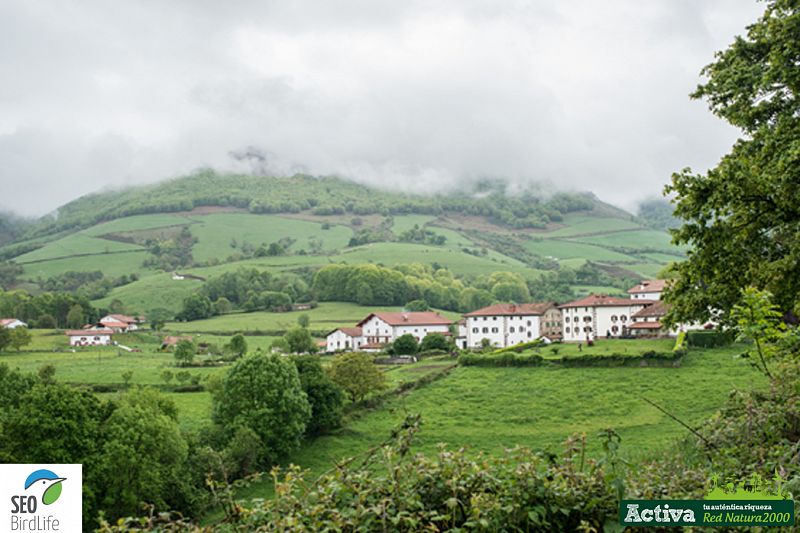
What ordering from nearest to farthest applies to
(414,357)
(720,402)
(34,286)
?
(720,402) → (414,357) → (34,286)

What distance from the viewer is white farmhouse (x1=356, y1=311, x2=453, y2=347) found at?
105 meters

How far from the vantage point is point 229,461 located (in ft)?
116

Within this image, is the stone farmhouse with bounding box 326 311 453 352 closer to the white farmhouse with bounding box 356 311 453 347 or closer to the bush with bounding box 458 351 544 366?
the white farmhouse with bounding box 356 311 453 347

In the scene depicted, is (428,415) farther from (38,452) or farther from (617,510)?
(617,510)

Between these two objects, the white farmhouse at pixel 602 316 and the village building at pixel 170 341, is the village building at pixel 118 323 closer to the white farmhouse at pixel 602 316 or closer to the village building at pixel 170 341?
the village building at pixel 170 341

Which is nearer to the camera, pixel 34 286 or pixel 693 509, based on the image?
pixel 693 509

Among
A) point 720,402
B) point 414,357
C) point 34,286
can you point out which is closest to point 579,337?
point 414,357

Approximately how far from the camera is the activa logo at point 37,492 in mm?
6242

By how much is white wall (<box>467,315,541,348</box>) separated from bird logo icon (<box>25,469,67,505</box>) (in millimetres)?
92820

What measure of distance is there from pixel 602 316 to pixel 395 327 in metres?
32.1

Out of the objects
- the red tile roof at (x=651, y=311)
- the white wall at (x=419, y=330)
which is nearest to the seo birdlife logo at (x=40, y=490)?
the red tile roof at (x=651, y=311)

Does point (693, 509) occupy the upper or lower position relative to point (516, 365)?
upper

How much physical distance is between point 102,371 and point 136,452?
3984 cm

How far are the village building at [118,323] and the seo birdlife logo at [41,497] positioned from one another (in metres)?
120
